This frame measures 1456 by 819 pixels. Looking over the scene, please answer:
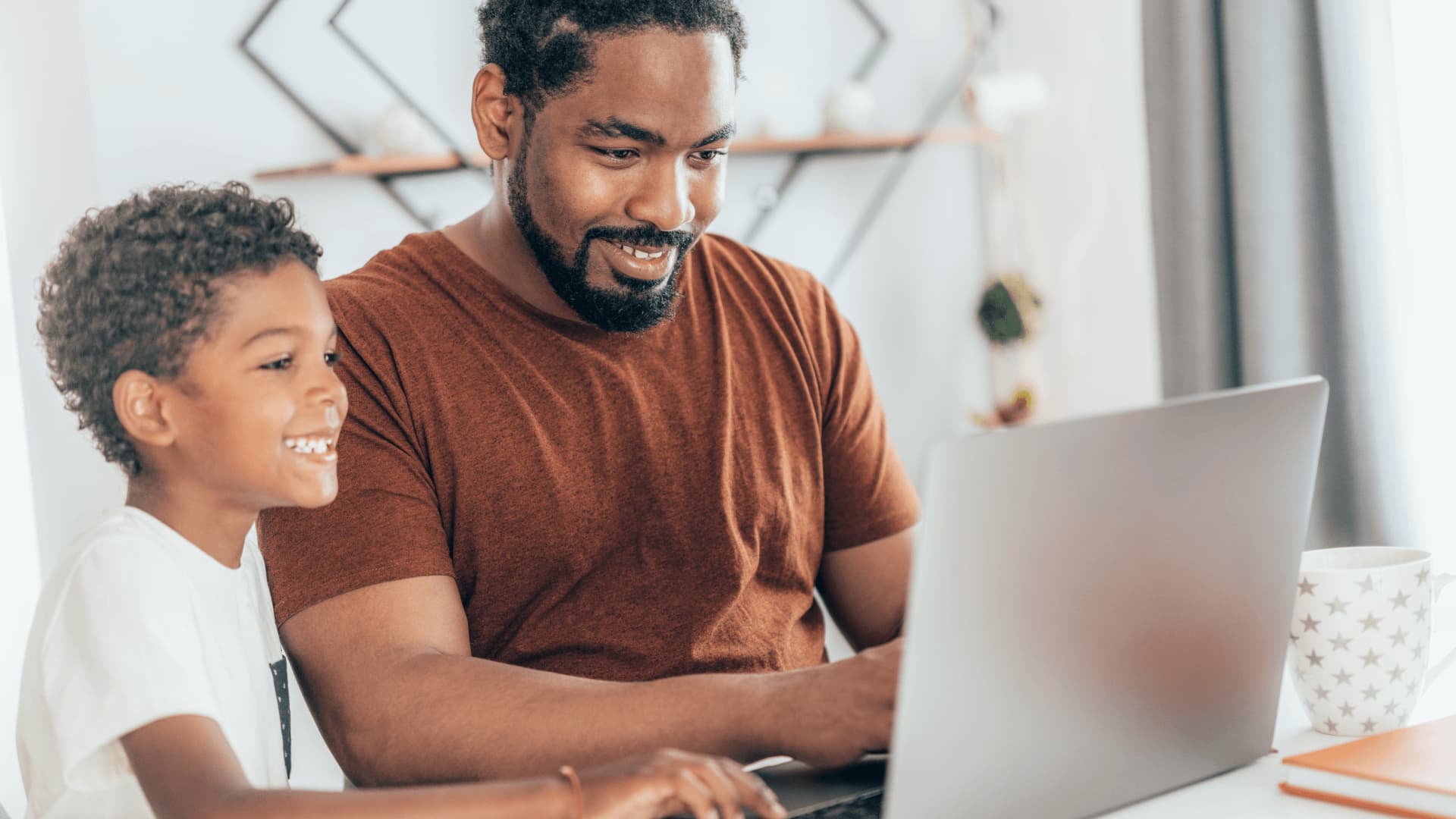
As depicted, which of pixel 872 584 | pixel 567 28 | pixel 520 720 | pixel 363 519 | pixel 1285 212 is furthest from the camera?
pixel 1285 212

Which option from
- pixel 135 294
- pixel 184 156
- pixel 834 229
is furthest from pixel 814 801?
pixel 834 229

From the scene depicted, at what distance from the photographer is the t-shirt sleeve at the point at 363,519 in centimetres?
102

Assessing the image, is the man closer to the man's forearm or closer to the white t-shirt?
the man's forearm

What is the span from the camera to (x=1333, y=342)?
204 cm

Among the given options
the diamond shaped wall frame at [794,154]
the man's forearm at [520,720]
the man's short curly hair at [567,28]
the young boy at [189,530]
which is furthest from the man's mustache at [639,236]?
the diamond shaped wall frame at [794,154]

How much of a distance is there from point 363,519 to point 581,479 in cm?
21

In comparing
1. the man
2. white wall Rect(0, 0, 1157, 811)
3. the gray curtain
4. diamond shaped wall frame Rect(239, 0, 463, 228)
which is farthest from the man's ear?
diamond shaped wall frame Rect(239, 0, 463, 228)

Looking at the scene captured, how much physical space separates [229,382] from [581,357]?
0.39 meters

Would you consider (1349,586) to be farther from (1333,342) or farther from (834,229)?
(834,229)

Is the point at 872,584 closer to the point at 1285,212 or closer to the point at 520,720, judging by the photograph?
the point at 520,720

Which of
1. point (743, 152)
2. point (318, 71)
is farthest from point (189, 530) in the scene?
point (743, 152)

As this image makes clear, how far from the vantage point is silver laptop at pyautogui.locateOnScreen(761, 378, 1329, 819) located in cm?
67

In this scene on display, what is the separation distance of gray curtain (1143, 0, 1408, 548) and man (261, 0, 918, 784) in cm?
93

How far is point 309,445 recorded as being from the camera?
921mm
